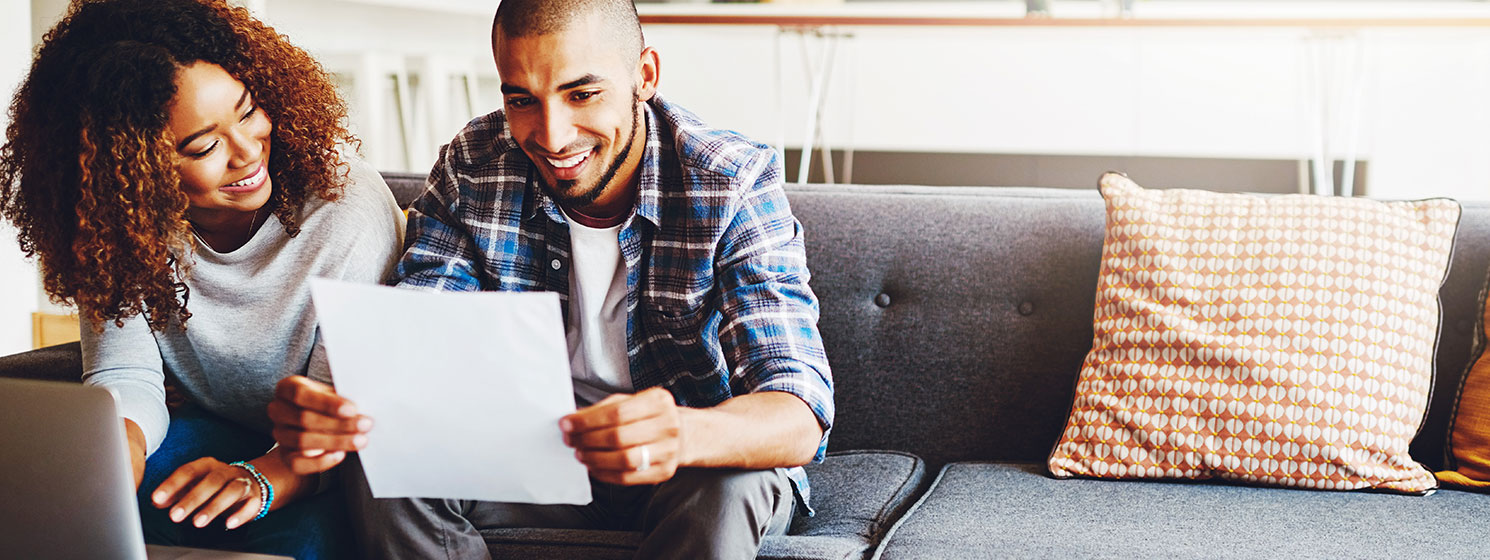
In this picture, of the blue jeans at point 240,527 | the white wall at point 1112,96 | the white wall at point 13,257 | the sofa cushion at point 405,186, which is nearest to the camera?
the blue jeans at point 240,527

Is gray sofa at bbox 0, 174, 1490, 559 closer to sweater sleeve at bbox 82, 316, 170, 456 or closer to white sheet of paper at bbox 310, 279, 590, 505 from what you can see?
sweater sleeve at bbox 82, 316, 170, 456

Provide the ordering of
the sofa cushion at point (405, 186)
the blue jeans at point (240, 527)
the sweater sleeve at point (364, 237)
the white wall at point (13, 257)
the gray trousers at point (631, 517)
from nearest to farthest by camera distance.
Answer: the gray trousers at point (631, 517), the blue jeans at point (240, 527), the sweater sleeve at point (364, 237), the sofa cushion at point (405, 186), the white wall at point (13, 257)

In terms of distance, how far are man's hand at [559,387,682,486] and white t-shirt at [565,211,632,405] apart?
1.19 feet

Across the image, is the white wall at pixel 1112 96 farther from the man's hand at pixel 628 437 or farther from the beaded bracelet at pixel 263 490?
the man's hand at pixel 628 437

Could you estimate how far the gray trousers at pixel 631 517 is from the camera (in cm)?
114

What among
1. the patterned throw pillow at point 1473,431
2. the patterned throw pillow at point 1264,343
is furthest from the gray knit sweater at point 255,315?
the patterned throw pillow at point 1473,431

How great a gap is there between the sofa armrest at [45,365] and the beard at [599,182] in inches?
26.6

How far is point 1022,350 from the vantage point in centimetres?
163

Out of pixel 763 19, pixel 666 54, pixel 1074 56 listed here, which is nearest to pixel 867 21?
pixel 763 19

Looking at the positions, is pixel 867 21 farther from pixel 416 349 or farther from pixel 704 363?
pixel 416 349

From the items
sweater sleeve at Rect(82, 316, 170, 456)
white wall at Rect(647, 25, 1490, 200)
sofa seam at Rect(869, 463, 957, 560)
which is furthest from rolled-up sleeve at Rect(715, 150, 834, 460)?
white wall at Rect(647, 25, 1490, 200)

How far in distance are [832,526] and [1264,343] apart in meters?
0.55

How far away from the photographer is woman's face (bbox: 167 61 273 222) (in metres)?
1.28

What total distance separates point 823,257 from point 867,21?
1.77m
